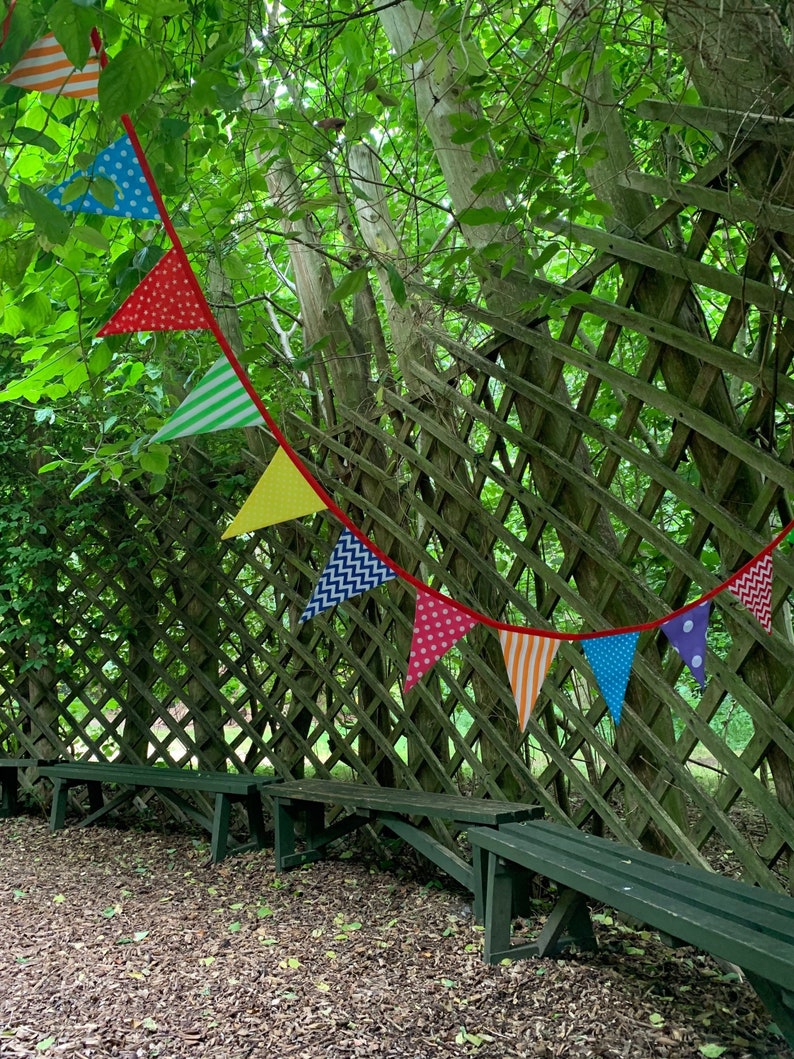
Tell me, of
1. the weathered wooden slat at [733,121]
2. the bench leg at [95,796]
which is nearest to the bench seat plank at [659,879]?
the weathered wooden slat at [733,121]

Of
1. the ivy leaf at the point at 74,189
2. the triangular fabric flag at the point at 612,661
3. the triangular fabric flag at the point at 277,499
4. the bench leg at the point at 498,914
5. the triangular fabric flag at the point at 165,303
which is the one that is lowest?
the bench leg at the point at 498,914

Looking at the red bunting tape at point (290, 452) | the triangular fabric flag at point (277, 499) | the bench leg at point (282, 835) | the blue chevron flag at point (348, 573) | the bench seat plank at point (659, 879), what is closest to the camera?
the red bunting tape at point (290, 452)

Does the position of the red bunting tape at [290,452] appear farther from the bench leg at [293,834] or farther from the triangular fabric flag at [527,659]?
the bench leg at [293,834]

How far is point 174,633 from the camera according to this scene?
459 cm

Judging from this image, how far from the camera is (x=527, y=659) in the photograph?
2.46 metres

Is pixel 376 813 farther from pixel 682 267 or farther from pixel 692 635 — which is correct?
pixel 682 267

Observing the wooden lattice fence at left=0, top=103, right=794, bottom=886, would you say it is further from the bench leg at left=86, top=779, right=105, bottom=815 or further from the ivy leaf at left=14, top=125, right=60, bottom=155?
the ivy leaf at left=14, top=125, right=60, bottom=155

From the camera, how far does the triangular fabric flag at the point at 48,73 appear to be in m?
1.54

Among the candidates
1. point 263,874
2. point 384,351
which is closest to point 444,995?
point 263,874

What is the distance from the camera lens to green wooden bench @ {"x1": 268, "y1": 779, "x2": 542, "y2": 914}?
→ 279 cm

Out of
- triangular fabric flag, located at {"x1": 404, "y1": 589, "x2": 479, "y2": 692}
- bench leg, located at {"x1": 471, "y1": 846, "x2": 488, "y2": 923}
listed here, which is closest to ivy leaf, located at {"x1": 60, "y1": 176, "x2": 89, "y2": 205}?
triangular fabric flag, located at {"x1": 404, "y1": 589, "x2": 479, "y2": 692}

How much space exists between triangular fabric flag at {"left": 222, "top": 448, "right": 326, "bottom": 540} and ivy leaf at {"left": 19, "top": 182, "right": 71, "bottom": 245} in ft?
2.70

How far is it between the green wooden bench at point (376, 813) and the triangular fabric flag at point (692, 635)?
0.87 metres

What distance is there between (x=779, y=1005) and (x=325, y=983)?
125 centimetres
